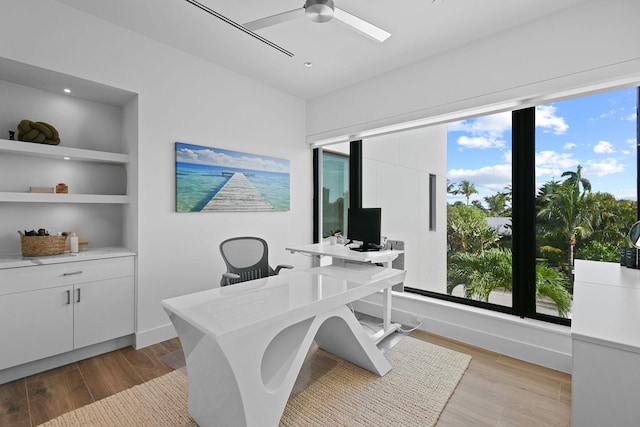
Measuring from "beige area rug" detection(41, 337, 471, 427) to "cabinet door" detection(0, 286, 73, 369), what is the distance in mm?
729

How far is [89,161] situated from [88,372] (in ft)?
6.08

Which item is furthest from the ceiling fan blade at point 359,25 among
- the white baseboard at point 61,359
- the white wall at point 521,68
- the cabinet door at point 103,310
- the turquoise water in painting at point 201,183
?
the white baseboard at point 61,359

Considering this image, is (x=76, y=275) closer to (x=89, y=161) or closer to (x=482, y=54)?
(x=89, y=161)

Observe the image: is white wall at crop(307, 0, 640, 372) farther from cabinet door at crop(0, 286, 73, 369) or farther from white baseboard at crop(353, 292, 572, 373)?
cabinet door at crop(0, 286, 73, 369)

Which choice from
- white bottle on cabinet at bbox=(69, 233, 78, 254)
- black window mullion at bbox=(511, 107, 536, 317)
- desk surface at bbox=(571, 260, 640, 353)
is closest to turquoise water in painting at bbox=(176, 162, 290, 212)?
white bottle on cabinet at bbox=(69, 233, 78, 254)

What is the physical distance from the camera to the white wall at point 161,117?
2.29 m

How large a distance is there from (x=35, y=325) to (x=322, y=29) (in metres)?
3.28

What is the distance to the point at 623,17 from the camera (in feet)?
6.83

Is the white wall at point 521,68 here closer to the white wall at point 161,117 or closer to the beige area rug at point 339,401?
the white wall at point 161,117

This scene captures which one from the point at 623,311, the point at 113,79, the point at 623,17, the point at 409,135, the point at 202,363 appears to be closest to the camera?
the point at 623,311

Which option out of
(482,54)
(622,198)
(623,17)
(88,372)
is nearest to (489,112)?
(482,54)

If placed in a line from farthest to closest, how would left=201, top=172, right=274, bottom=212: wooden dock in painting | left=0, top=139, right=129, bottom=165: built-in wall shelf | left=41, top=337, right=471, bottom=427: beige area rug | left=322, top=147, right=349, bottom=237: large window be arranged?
left=322, top=147, right=349, bottom=237: large window < left=201, top=172, right=274, bottom=212: wooden dock in painting < left=0, top=139, right=129, bottom=165: built-in wall shelf < left=41, top=337, right=471, bottom=427: beige area rug

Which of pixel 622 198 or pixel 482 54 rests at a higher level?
pixel 482 54

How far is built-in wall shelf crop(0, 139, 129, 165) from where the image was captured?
2256mm
